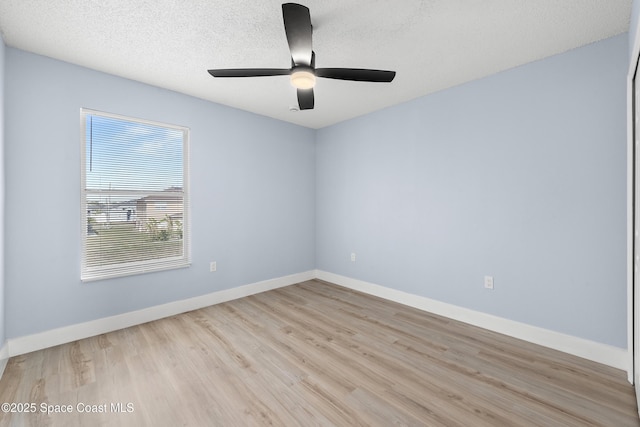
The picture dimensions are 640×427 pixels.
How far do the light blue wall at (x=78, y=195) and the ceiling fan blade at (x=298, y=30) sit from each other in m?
2.05

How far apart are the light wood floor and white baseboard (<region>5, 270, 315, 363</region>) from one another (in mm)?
88

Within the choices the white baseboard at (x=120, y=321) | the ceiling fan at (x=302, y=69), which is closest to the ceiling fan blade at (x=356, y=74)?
the ceiling fan at (x=302, y=69)

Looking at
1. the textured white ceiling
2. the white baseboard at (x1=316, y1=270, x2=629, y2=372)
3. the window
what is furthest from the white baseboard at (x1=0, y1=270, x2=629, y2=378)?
the textured white ceiling

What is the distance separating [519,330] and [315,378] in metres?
1.96

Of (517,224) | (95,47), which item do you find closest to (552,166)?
(517,224)

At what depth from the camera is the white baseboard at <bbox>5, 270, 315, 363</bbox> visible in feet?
7.64

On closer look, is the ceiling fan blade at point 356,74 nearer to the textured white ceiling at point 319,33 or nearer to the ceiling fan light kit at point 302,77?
the ceiling fan light kit at point 302,77

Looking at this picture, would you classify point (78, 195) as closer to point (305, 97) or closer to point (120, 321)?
point (120, 321)

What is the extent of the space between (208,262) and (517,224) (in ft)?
11.1

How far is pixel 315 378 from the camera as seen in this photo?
199 cm

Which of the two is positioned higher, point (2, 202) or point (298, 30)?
point (298, 30)

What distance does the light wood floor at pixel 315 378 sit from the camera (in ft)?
5.34

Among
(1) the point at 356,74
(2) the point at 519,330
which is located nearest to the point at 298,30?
(1) the point at 356,74

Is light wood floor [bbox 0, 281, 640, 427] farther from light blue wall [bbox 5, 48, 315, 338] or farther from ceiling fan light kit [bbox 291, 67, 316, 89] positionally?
ceiling fan light kit [bbox 291, 67, 316, 89]
